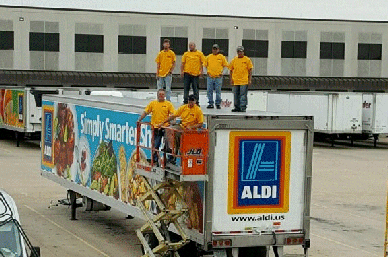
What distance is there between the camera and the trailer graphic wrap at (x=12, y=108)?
171 feet

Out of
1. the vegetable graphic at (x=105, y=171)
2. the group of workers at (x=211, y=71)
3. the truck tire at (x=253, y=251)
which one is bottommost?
the truck tire at (x=253, y=251)

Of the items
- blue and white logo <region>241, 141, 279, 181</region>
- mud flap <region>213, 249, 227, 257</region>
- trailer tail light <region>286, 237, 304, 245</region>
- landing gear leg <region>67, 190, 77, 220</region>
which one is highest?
blue and white logo <region>241, 141, 279, 181</region>

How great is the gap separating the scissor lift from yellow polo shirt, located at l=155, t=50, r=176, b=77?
8.20 m

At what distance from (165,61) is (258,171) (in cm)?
1081

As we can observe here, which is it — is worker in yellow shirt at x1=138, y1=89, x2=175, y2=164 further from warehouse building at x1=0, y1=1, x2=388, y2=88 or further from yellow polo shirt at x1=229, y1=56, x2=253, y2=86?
warehouse building at x1=0, y1=1, x2=388, y2=88

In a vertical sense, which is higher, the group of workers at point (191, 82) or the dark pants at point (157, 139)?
the group of workers at point (191, 82)

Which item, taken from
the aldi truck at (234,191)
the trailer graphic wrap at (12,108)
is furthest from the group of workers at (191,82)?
the trailer graphic wrap at (12,108)

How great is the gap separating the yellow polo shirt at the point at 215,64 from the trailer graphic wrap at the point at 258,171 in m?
8.91

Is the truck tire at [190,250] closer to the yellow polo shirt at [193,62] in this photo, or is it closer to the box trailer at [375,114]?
the yellow polo shirt at [193,62]

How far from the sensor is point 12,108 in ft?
177

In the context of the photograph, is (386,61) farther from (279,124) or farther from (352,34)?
(279,124)

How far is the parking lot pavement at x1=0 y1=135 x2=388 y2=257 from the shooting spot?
24609 millimetres

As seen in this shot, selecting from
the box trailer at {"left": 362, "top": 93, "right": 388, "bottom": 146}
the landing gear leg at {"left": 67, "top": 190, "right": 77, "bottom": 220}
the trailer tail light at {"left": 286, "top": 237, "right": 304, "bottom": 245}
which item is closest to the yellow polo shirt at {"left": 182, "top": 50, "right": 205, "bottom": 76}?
the landing gear leg at {"left": 67, "top": 190, "right": 77, "bottom": 220}

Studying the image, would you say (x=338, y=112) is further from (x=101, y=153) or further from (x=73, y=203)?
(x=101, y=153)
